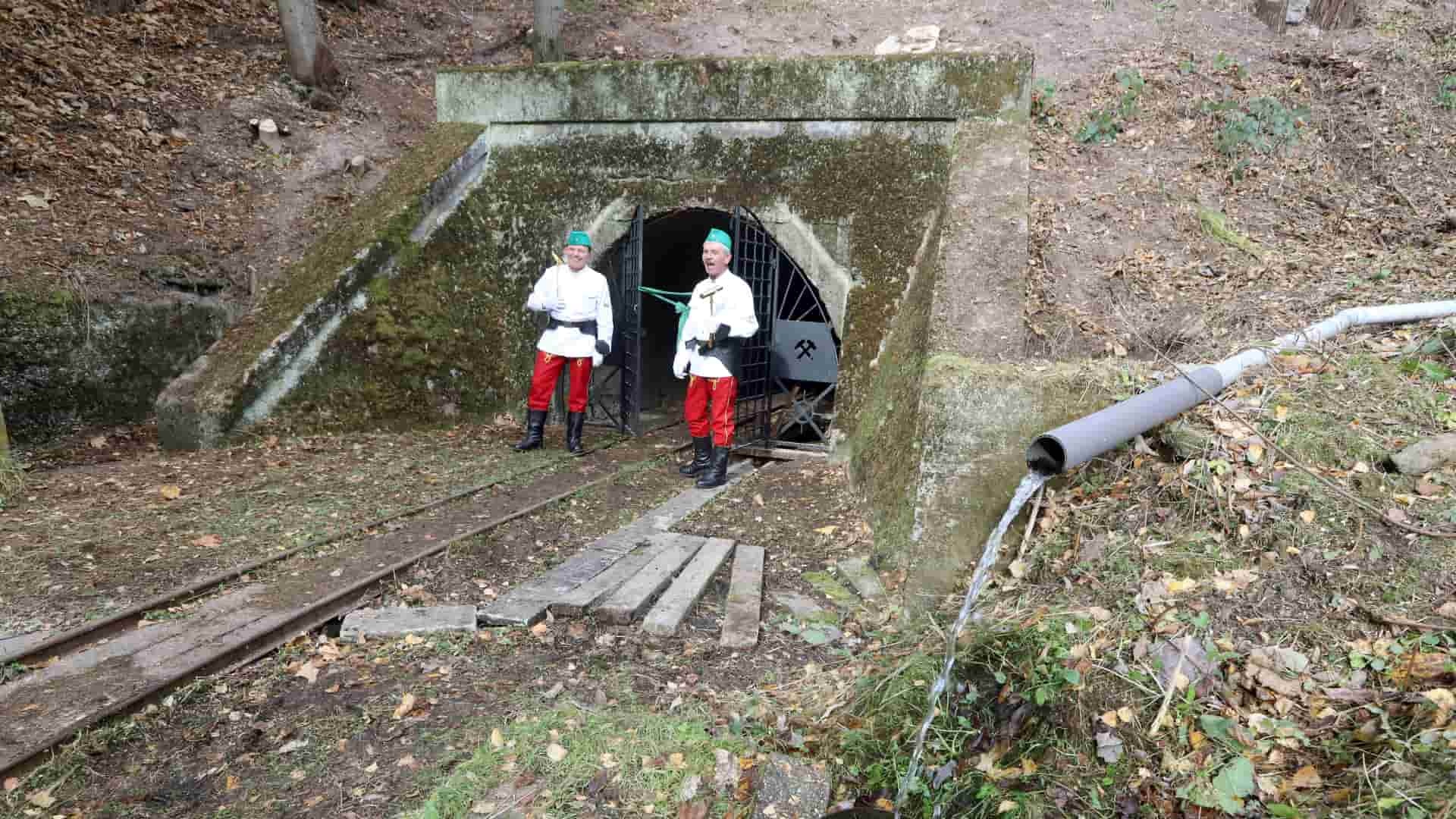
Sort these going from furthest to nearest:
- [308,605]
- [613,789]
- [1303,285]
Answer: [1303,285] → [308,605] → [613,789]

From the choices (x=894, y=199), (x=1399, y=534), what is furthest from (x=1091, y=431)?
(x=894, y=199)

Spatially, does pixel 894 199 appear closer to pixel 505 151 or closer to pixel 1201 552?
pixel 505 151

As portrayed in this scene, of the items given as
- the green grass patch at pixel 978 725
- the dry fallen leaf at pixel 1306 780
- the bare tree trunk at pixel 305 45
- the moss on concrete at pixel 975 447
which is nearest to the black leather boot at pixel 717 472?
the moss on concrete at pixel 975 447

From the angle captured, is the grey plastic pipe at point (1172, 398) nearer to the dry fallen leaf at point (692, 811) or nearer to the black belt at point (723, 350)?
the dry fallen leaf at point (692, 811)

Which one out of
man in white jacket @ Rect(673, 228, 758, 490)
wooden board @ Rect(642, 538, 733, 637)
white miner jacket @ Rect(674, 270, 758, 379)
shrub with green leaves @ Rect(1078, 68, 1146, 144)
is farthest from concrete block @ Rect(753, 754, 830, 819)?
shrub with green leaves @ Rect(1078, 68, 1146, 144)

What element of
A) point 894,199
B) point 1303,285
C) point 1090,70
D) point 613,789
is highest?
point 1090,70

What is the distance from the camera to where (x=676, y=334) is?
1086 centimetres

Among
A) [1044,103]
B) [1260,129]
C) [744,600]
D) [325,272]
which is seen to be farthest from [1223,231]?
[325,272]

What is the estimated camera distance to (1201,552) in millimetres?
3002

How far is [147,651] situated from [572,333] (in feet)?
13.2

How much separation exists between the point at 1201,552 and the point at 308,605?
392 cm

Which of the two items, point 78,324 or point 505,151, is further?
point 505,151

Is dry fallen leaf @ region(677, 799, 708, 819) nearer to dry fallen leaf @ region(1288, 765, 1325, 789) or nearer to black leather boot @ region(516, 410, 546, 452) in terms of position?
dry fallen leaf @ region(1288, 765, 1325, 789)

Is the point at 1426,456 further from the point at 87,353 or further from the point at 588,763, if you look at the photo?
the point at 87,353
